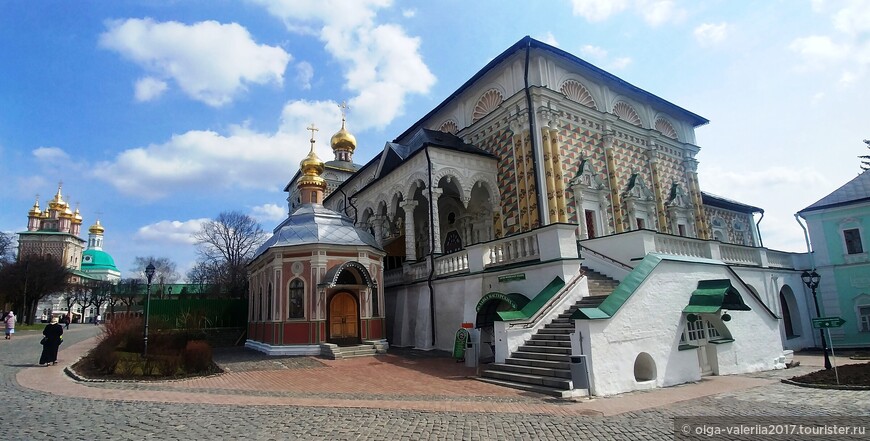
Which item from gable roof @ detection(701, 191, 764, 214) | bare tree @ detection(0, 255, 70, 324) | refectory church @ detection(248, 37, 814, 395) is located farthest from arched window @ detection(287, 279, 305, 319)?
bare tree @ detection(0, 255, 70, 324)

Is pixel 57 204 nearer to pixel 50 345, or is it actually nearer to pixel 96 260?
pixel 96 260

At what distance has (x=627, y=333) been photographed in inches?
353

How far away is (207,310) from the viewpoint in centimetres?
2350

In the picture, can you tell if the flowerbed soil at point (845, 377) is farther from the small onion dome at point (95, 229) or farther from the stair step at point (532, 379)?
the small onion dome at point (95, 229)

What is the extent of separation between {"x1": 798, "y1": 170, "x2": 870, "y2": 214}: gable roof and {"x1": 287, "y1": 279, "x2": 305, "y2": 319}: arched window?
22.4 meters

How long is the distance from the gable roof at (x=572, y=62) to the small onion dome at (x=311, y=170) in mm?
6316

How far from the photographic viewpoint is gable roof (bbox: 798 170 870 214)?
1978 cm

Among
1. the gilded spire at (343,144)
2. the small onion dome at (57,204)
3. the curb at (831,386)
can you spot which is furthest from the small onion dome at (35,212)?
the curb at (831,386)

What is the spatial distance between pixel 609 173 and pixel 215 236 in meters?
34.0

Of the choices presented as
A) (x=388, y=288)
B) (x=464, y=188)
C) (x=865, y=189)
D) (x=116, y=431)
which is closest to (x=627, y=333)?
(x=116, y=431)

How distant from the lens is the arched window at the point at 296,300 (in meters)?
15.5

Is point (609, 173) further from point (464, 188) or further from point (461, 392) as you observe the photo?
point (461, 392)

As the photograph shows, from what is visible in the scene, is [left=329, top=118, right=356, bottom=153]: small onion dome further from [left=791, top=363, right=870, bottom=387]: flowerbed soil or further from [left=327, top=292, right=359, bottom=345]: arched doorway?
[left=791, top=363, right=870, bottom=387]: flowerbed soil

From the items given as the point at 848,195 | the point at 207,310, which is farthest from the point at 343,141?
the point at 848,195
